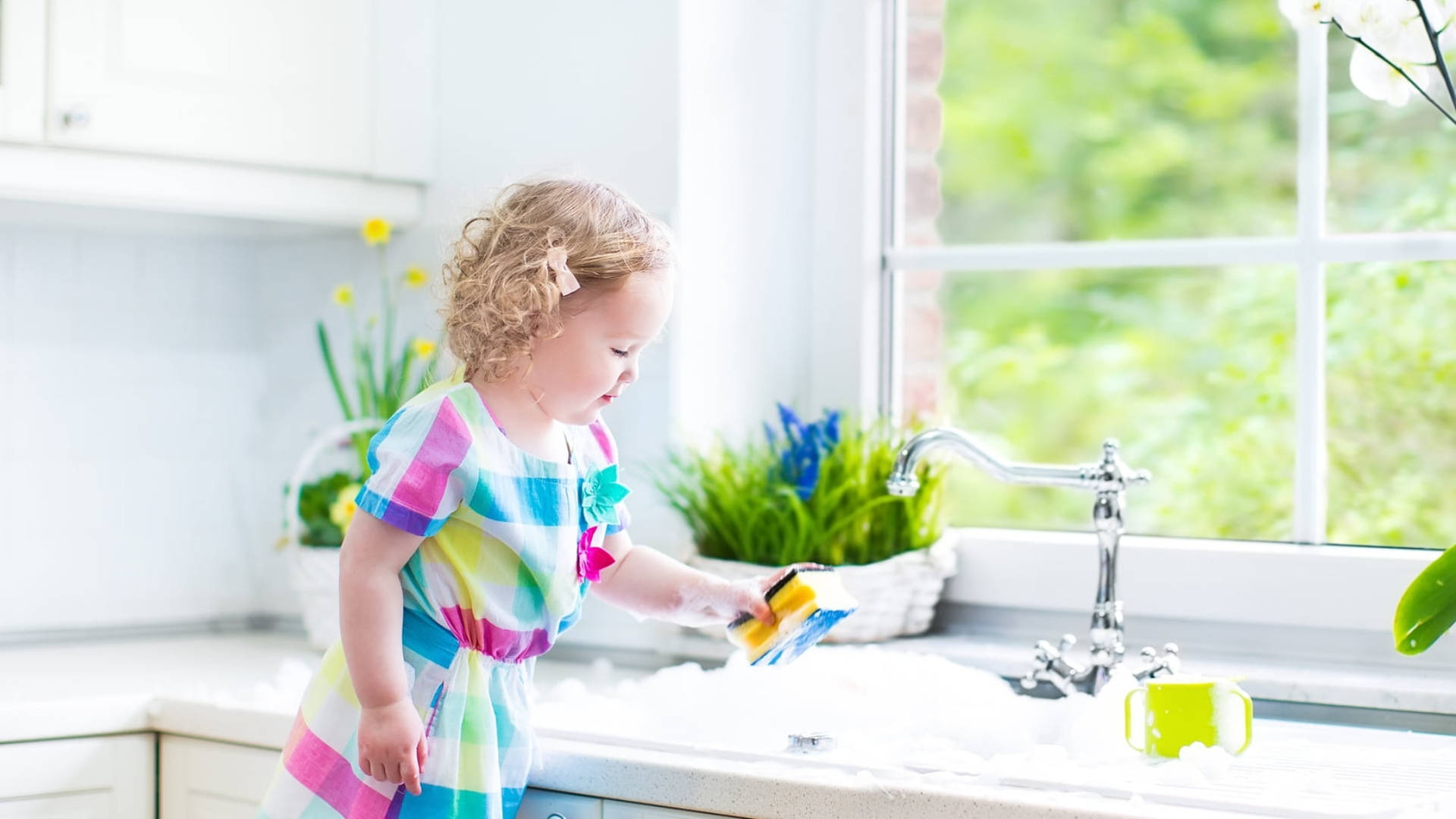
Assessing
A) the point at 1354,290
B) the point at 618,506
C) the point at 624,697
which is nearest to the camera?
the point at 618,506

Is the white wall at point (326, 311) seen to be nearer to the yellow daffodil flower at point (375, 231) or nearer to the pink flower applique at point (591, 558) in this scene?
the yellow daffodil flower at point (375, 231)

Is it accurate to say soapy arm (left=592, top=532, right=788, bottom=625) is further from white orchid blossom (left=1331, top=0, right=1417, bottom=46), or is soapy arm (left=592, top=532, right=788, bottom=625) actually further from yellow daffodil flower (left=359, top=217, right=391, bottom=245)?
yellow daffodil flower (left=359, top=217, right=391, bottom=245)

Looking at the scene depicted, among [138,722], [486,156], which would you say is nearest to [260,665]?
[138,722]

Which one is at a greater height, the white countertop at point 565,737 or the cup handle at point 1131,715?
the cup handle at point 1131,715

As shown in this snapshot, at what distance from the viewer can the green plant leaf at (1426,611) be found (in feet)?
3.42

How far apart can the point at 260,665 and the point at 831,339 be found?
83cm

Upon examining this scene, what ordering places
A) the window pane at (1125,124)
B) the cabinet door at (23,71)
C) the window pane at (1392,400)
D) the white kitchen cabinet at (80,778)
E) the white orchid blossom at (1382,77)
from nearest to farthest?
the white orchid blossom at (1382,77), the white kitchen cabinet at (80,778), the cabinet door at (23,71), the window pane at (1392,400), the window pane at (1125,124)

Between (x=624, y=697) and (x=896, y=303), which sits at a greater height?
(x=896, y=303)

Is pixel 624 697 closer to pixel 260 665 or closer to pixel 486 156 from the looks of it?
pixel 260 665

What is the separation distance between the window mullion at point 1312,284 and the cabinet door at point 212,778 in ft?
3.76

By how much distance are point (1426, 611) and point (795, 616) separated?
47 cm

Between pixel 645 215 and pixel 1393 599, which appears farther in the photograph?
pixel 1393 599

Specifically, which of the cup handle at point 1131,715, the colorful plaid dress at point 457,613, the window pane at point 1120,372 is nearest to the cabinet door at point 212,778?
the colorful plaid dress at point 457,613

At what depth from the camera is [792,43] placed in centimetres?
194
